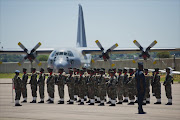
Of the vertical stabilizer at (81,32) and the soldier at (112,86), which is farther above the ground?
the vertical stabilizer at (81,32)

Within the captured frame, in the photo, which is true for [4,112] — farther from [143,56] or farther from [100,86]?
[143,56]

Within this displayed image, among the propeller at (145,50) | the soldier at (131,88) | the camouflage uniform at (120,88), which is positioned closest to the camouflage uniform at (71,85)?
the camouflage uniform at (120,88)

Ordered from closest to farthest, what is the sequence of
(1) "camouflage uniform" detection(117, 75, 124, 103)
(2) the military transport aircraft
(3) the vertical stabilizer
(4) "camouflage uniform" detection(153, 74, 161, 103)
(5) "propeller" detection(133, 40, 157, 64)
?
(1) "camouflage uniform" detection(117, 75, 124, 103), (4) "camouflage uniform" detection(153, 74, 161, 103), (2) the military transport aircraft, (5) "propeller" detection(133, 40, 157, 64), (3) the vertical stabilizer

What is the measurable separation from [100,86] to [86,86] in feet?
4.45

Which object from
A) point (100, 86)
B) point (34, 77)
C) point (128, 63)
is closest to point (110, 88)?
point (100, 86)

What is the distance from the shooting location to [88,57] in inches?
1586

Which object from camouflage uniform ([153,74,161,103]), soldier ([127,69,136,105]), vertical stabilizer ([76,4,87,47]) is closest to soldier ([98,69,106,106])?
soldier ([127,69,136,105])

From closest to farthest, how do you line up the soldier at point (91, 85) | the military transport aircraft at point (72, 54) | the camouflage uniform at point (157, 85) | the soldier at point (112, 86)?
the soldier at point (112, 86) < the soldier at point (91, 85) < the camouflage uniform at point (157, 85) < the military transport aircraft at point (72, 54)

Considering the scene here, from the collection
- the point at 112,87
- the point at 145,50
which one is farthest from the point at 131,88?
the point at 145,50

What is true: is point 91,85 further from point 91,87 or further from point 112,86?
point 112,86

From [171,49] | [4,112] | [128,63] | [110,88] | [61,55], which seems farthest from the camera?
[128,63]

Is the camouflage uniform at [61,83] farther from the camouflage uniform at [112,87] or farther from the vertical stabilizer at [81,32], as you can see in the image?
the vertical stabilizer at [81,32]

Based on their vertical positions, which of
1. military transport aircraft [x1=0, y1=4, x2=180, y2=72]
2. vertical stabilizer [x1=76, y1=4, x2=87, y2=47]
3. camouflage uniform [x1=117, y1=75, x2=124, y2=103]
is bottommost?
camouflage uniform [x1=117, y1=75, x2=124, y2=103]

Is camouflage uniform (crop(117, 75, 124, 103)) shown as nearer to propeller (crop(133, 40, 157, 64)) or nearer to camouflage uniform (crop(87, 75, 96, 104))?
camouflage uniform (crop(87, 75, 96, 104))
